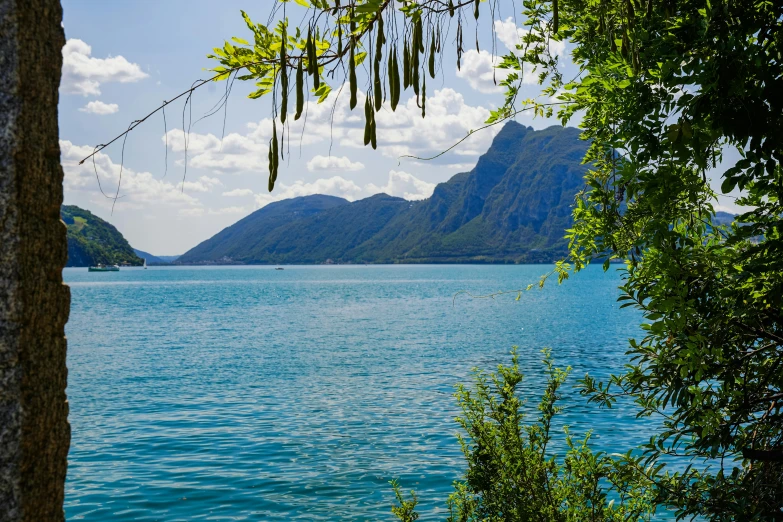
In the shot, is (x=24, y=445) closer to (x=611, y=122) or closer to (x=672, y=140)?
(x=672, y=140)

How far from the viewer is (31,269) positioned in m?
1.83

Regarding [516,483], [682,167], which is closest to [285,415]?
[516,483]

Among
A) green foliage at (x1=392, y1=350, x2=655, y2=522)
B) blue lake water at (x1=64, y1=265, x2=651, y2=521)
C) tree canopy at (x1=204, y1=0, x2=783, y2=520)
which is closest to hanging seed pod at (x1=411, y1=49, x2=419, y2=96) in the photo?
tree canopy at (x1=204, y1=0, x2=783, y2=520)

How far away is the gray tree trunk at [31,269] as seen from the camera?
69.9 inches

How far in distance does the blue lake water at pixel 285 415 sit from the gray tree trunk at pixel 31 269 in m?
10.8

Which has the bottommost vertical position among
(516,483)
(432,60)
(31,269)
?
(516,483)

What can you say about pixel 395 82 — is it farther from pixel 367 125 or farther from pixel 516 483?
pixel 516 483

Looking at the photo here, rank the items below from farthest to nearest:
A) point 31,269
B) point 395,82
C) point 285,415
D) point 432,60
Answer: point 285,415 < point 432,60 < point 395,82 < point 31,269

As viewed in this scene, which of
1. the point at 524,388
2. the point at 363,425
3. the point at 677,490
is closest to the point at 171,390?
the point at 363,425

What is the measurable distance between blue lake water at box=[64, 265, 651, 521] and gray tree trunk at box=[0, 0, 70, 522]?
35.5 feet

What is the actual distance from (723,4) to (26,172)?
11.6 feet

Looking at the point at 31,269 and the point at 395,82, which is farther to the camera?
the point at 395,82

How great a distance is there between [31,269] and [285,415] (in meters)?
22.9

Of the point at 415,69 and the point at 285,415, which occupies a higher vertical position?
the point at 415,69
